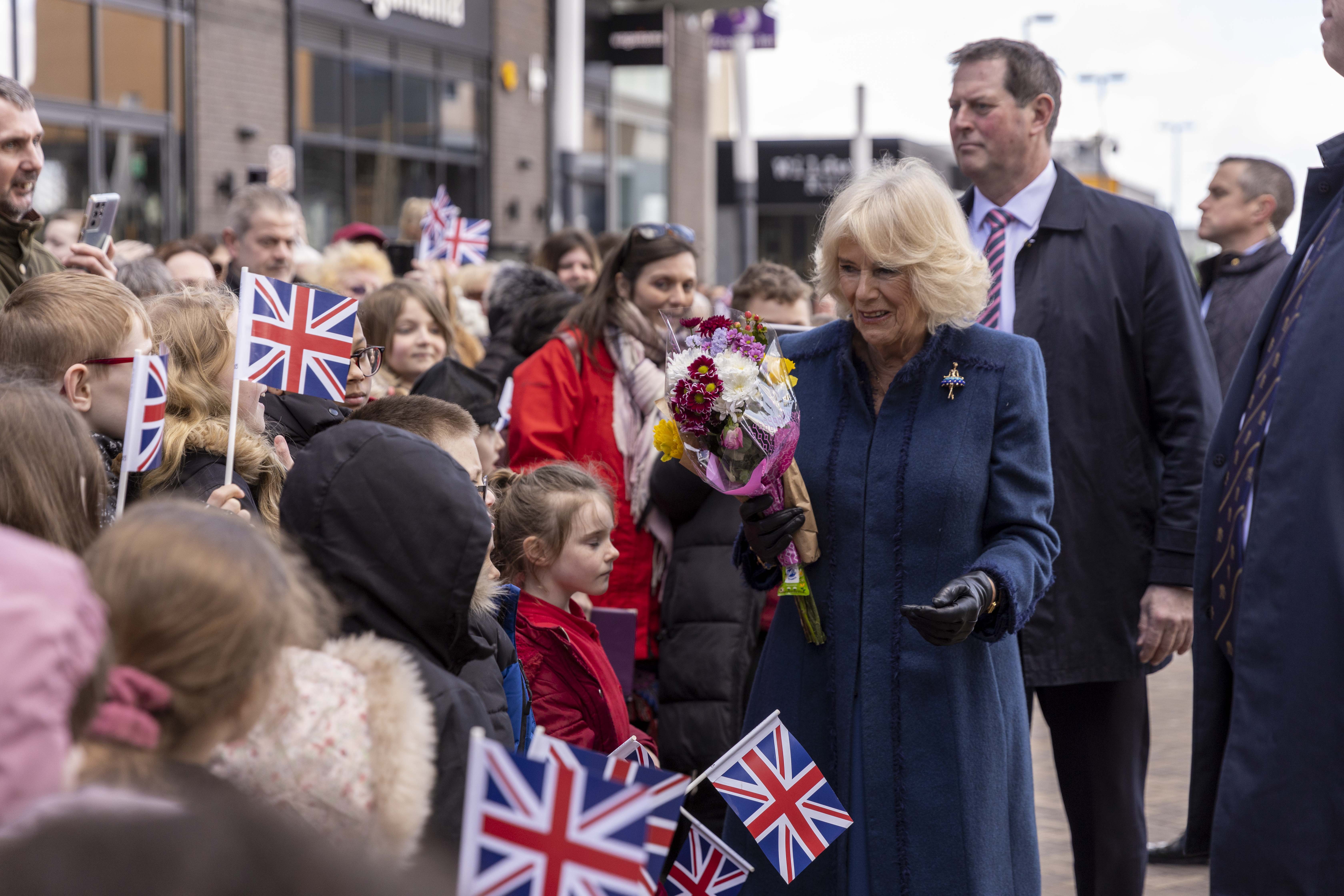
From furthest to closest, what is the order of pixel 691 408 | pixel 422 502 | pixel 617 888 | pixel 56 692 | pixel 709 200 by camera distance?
pixel 709 200 → pixel 691 408 → pixel 422 502 → pixel 617 888 → pixel 56 692

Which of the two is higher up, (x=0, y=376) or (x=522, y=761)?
(x=0, y=376)

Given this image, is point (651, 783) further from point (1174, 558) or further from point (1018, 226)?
point (1018, 226)

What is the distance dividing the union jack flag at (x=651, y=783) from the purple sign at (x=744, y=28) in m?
25.3

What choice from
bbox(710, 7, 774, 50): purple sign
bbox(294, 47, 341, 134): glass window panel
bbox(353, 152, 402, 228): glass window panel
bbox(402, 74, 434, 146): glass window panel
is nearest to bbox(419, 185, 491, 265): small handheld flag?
bbox(294, 47, 341, 134): glass window panel

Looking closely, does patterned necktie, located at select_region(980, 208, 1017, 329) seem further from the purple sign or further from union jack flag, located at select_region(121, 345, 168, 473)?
the purple sign

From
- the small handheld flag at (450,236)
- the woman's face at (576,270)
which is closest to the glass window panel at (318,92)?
the small handheld flag at (450,236)

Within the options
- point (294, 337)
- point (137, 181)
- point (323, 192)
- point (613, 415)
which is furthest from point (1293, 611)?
point (323, 192)

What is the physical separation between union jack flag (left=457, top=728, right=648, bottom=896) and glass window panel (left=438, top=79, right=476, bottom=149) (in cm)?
1932

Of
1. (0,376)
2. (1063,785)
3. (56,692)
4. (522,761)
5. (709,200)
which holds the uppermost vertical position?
(709,200)

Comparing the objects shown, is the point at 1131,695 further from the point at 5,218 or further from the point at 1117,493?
the point at 5,218

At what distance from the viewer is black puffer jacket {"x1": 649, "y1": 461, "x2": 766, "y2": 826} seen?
425 centimetres

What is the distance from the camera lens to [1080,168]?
114 feet

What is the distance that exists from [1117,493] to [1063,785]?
857mm

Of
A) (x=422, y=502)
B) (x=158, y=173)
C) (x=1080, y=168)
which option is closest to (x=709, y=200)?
(x=1080, y=168)
